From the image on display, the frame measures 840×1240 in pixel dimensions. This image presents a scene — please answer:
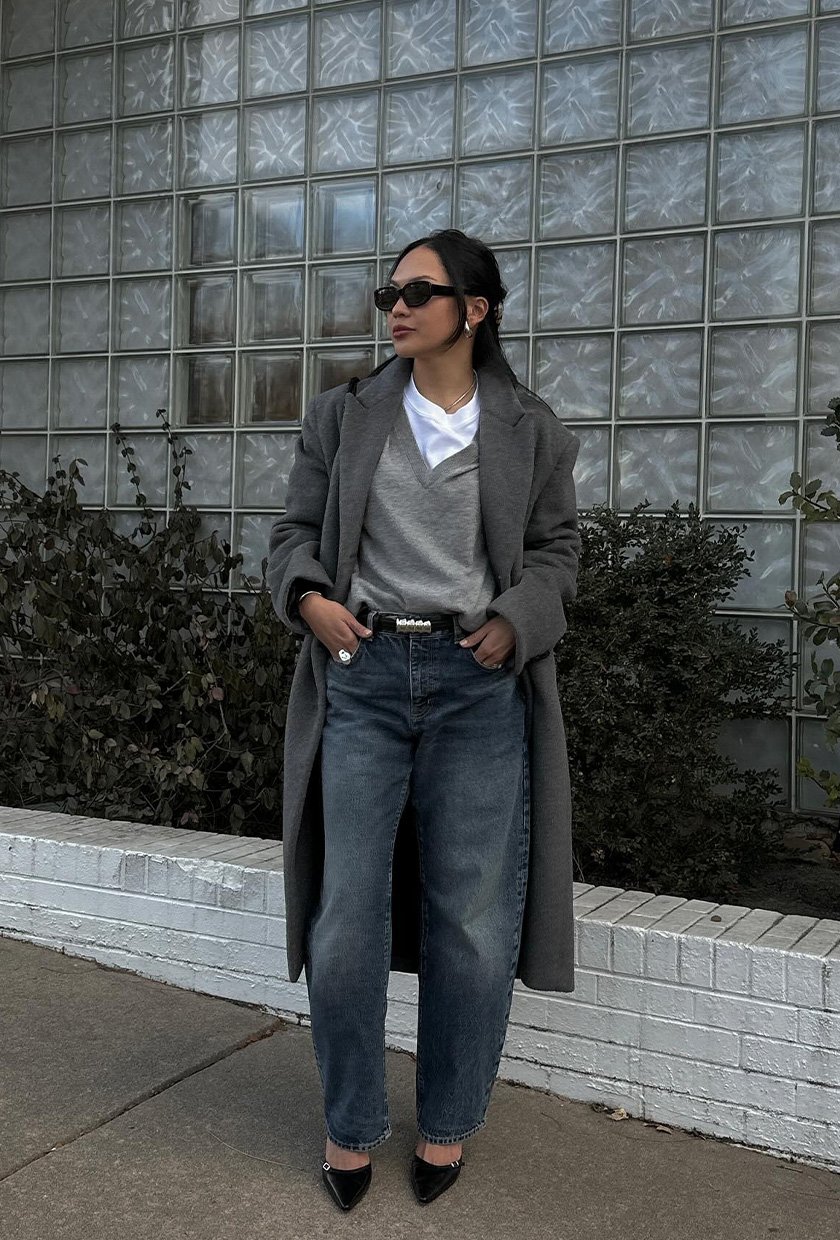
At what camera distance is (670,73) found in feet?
16.0

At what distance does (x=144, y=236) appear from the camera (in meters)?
5.91

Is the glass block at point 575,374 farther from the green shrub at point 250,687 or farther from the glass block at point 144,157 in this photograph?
the glass block at point 144,157

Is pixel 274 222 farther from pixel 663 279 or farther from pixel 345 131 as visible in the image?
pixel 663 279

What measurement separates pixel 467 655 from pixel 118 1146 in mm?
1330

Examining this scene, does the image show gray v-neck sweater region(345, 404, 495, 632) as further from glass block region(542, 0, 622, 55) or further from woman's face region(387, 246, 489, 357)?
glass block region(542, 0, 622, 55)

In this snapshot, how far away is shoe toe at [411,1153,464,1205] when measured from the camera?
2.79 metres

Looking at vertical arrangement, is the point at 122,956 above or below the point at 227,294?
below

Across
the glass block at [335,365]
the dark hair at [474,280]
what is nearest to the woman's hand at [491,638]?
the dark hair at [474,280]

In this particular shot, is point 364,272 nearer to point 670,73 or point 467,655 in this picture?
point 670,73

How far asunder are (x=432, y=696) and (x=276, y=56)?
390 cm

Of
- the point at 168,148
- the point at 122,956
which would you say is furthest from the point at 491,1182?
the point at 168,148

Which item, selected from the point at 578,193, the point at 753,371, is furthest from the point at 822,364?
the point at 578,193

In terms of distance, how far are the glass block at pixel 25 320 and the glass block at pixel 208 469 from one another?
0.93m

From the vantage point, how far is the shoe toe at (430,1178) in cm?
279
